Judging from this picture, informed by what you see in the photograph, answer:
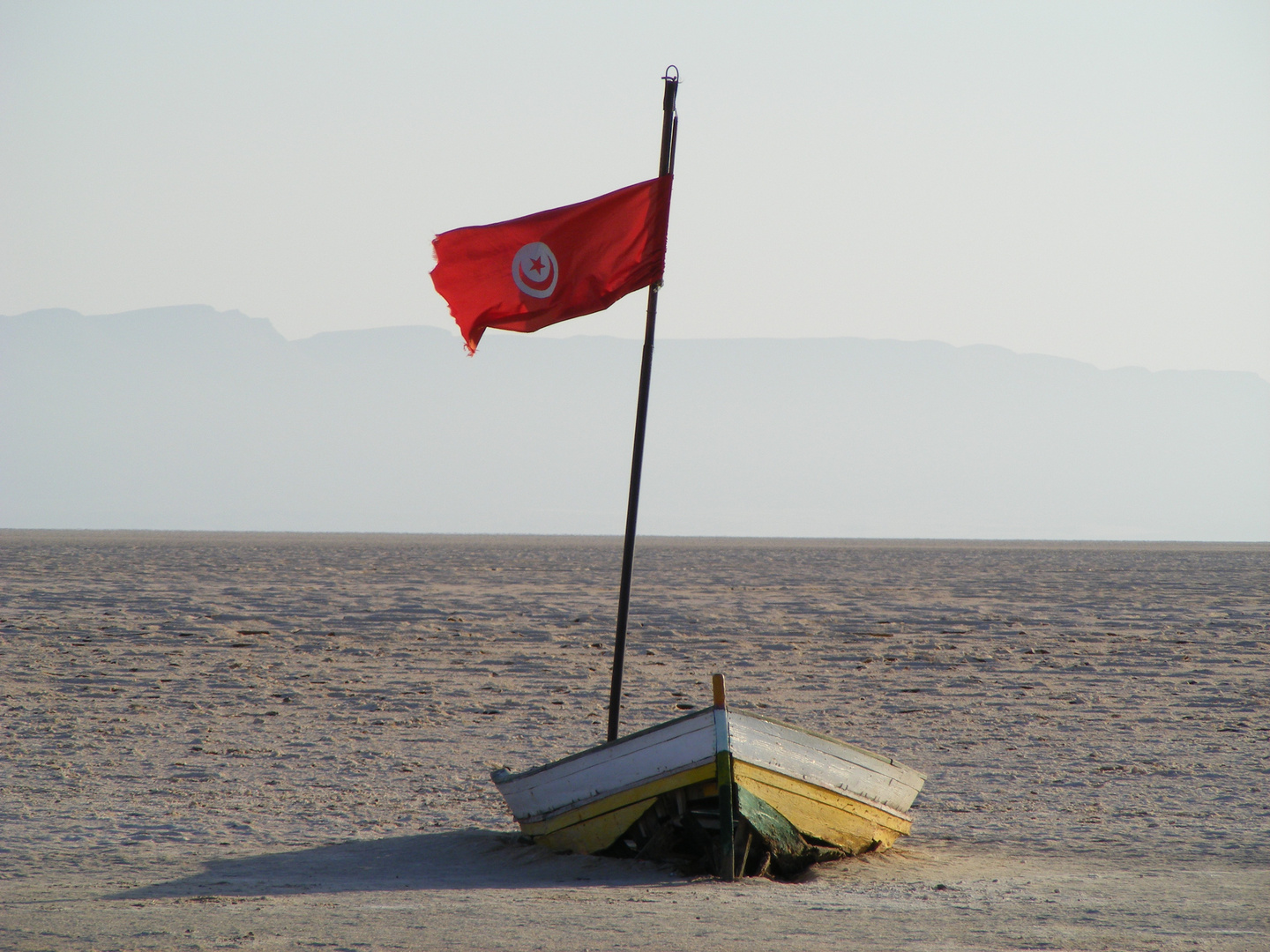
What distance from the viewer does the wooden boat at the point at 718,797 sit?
7371mm

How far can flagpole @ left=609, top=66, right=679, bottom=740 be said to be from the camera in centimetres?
805

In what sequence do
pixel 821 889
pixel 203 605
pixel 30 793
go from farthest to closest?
pixel 203 605 < pixel 30 793 < pixel 821 889

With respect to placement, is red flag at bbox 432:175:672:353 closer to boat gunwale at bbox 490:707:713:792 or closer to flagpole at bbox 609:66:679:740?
flagpole at bbox 609:66:679:740

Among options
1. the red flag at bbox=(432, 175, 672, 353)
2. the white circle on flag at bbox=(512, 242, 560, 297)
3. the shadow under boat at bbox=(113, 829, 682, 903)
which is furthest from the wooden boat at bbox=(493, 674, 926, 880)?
the white circle on flag at bbox=(512, 242, 560, 297)

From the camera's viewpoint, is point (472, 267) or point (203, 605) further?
point (203, 605)

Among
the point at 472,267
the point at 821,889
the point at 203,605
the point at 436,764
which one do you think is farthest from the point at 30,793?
the point at 203,605

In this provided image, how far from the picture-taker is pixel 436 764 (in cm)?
1111

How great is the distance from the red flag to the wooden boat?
2.86 m

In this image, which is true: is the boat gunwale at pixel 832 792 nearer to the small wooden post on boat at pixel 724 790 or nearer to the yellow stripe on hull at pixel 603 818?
the small wooden post on boat at pixel 724 790

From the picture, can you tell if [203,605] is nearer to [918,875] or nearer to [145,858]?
[145,858]

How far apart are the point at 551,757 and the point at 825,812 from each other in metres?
4.03

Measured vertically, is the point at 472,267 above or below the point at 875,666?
above

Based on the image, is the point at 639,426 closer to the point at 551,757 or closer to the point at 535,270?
the point at 535,270

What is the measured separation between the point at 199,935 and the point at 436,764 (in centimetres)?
516
